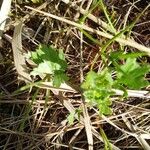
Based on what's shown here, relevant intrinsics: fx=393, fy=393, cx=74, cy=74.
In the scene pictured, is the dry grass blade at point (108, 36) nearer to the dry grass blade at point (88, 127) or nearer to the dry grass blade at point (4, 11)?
the dry grass blade at point (4, 11)

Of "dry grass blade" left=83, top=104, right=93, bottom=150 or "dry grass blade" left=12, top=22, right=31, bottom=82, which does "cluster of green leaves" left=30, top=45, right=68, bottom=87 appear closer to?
"dry grass blade" left=12, top=22, right=31, bottom=82

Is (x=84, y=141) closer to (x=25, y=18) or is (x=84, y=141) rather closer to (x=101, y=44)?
(x=101, y=44)

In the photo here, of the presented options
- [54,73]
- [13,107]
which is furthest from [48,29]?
[13,107]

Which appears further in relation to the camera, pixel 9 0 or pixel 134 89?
pixel 9 0

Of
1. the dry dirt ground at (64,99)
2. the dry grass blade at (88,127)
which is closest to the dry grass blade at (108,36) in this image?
the dry dirt ground at (64,99)

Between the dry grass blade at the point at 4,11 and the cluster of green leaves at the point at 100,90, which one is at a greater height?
the dry grass blade at the point at 4,11

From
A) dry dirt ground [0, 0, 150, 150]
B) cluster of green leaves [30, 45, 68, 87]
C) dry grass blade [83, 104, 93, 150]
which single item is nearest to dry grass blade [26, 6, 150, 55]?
dry dirt ground [0, 0, 150, 150]
